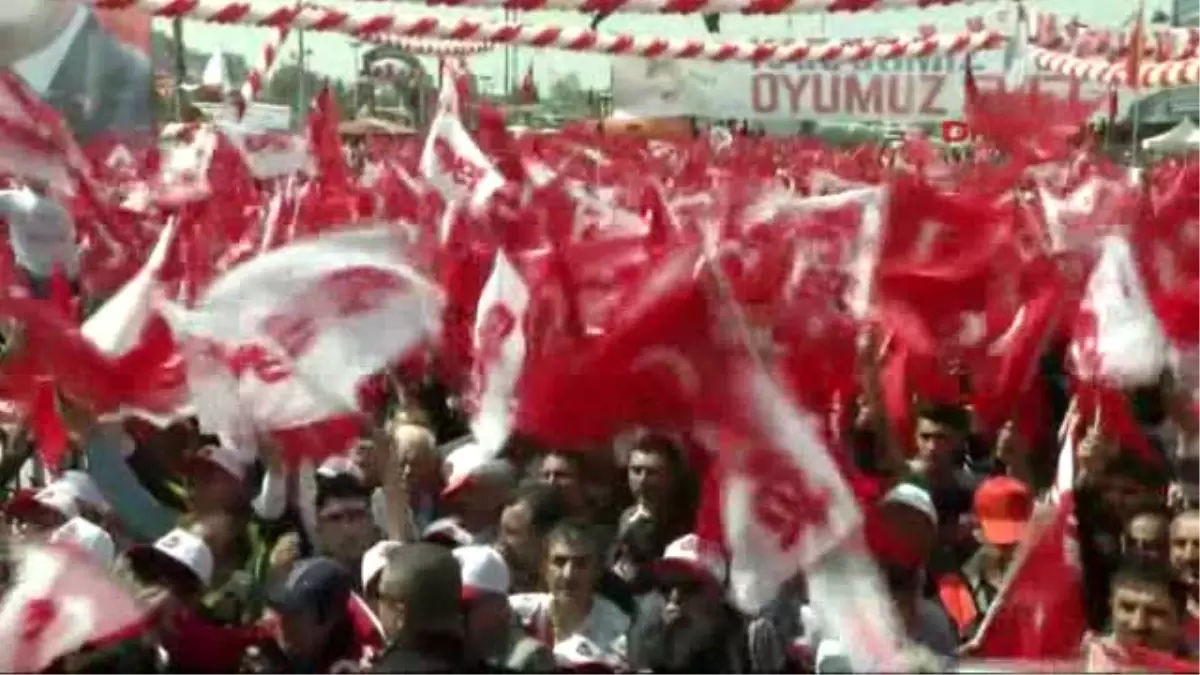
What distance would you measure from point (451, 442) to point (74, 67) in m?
4.50

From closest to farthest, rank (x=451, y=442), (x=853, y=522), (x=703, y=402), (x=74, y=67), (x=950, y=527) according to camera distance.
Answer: (x=853, y=522)
(x=703, y=402)
(x=950, y=527)
(x=451, y=442)
(x=74, y=67)

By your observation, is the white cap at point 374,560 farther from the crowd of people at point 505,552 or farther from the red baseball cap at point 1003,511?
the red baseball cap at point 1003,511

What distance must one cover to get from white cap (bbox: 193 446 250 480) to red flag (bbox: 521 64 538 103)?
14252 millimetres

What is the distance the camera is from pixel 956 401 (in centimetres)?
823

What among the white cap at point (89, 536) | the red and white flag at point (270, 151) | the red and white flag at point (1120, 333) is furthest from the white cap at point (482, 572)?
the red and white flag at point (270, 151)

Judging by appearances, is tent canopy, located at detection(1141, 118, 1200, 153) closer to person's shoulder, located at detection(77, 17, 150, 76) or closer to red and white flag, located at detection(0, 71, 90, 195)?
person's shoulder, located at detection(77, 17, 150, 76)

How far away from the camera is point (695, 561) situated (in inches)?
208

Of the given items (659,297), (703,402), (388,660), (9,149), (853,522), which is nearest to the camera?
(388,660)

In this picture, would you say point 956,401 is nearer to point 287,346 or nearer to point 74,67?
point 287,346

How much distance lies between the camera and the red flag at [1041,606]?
461 centimetres

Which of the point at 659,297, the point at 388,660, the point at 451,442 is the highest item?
the point at 659,297

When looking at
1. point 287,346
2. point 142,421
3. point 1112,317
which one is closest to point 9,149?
point 142,421

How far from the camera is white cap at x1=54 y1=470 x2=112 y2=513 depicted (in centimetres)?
645

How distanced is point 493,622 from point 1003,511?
1.74m
